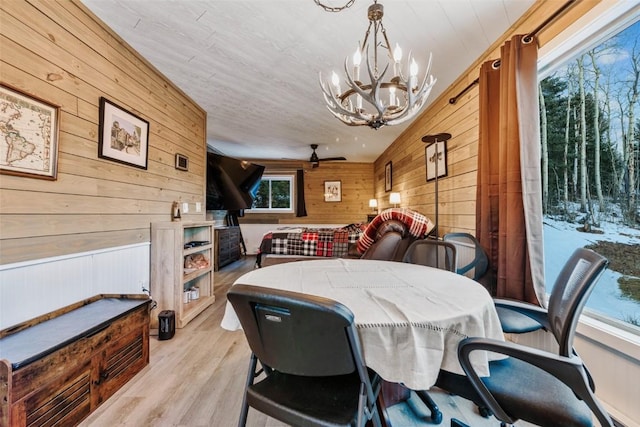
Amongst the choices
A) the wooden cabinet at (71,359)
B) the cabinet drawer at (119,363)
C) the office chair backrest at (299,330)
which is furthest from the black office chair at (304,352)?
the cabinet drawer at (119,363)

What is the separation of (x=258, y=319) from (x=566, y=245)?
2074 millimetres

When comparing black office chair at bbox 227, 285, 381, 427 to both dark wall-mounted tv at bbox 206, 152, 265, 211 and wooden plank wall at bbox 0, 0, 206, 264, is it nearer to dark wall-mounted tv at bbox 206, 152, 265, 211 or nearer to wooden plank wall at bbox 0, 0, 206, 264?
wooden plank wall at bbox 0, 0, 206, 264

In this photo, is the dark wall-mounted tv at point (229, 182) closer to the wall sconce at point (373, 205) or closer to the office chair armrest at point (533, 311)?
the wall sconce at point (373, 205)

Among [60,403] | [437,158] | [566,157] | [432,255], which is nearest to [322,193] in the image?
[437,158]

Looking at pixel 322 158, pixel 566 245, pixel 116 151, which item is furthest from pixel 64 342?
pixel 322 158

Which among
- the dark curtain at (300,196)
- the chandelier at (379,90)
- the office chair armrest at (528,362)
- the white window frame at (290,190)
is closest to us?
the office chair armrest at (528,362)

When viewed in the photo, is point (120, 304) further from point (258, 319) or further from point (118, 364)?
point (258, 319)

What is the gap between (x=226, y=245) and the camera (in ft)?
17.9

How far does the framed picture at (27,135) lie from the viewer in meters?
1.37

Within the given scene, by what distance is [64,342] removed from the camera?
4.24ft

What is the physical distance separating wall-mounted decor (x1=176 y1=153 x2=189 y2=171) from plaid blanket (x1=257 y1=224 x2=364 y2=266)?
56.9 inches

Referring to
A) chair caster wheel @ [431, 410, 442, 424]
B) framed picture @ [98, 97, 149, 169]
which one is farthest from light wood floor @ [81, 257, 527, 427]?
framed picture @ [98, 97, 149, 169]

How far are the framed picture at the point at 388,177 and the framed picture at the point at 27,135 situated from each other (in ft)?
15.8

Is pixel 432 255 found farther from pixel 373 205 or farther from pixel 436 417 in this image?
pixel 373 205
